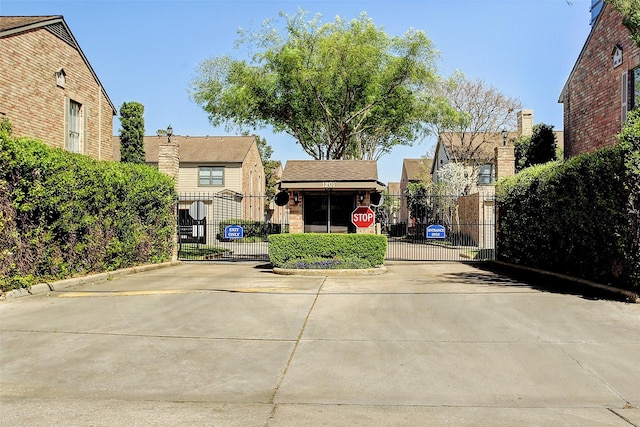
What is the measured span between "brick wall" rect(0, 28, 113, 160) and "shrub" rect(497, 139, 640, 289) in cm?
1457

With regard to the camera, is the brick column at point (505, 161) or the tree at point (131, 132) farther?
the tree at point (131, 132)

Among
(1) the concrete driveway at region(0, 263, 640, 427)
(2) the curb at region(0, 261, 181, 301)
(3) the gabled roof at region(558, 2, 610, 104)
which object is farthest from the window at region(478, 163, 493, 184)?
(1) the concrete driveway at region(0, 263, 640, 427)

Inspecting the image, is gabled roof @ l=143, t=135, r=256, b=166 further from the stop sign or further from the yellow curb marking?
the yellow curb marking

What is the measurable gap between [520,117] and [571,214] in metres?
25.0

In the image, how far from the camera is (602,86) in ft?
54.5

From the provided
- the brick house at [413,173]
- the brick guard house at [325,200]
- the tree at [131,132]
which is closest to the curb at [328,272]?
the brick guard house at [325,200]

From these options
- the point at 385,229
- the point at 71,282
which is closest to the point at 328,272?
the point at 71,282

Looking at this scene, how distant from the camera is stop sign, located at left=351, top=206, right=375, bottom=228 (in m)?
18.6

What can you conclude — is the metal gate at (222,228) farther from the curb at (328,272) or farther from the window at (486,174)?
the window at (486,174)

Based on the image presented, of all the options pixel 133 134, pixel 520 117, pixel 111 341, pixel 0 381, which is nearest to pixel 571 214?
pixel 111 341

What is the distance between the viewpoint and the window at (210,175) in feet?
134

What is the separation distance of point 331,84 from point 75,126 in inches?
468

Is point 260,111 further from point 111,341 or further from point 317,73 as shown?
point 111,341

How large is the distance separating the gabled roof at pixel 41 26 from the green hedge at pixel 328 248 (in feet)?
31.4
